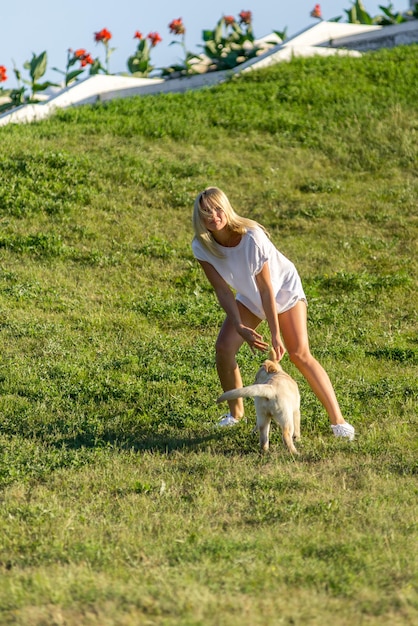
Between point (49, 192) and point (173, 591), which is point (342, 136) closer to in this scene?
point (49, 192)

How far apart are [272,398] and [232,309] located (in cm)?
72

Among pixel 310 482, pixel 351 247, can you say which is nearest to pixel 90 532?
pixel 310 482

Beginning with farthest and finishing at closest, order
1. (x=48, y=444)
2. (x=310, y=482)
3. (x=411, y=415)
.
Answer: (x=411, y=415) → (x=48, y=444) → (x=310, y=482)

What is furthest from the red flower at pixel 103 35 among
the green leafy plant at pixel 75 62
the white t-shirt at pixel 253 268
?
the white t-shirt at pixel 253 268

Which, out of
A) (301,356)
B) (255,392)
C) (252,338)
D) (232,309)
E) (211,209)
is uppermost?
(211,209)

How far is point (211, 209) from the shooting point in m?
5.97

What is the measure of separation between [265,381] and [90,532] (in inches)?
65.4

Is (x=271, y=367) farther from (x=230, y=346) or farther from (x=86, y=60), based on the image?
(x=86, y=60)

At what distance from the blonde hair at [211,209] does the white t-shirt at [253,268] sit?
5cm

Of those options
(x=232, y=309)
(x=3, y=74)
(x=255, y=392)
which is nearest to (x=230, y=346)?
(x=232, y=309)

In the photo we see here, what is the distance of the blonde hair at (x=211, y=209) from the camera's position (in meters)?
5.98

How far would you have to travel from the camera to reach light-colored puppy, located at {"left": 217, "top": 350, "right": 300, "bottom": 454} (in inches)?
228

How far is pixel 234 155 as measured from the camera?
14.6m

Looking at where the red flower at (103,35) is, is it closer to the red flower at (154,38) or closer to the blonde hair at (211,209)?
the red flower at (154,38)
